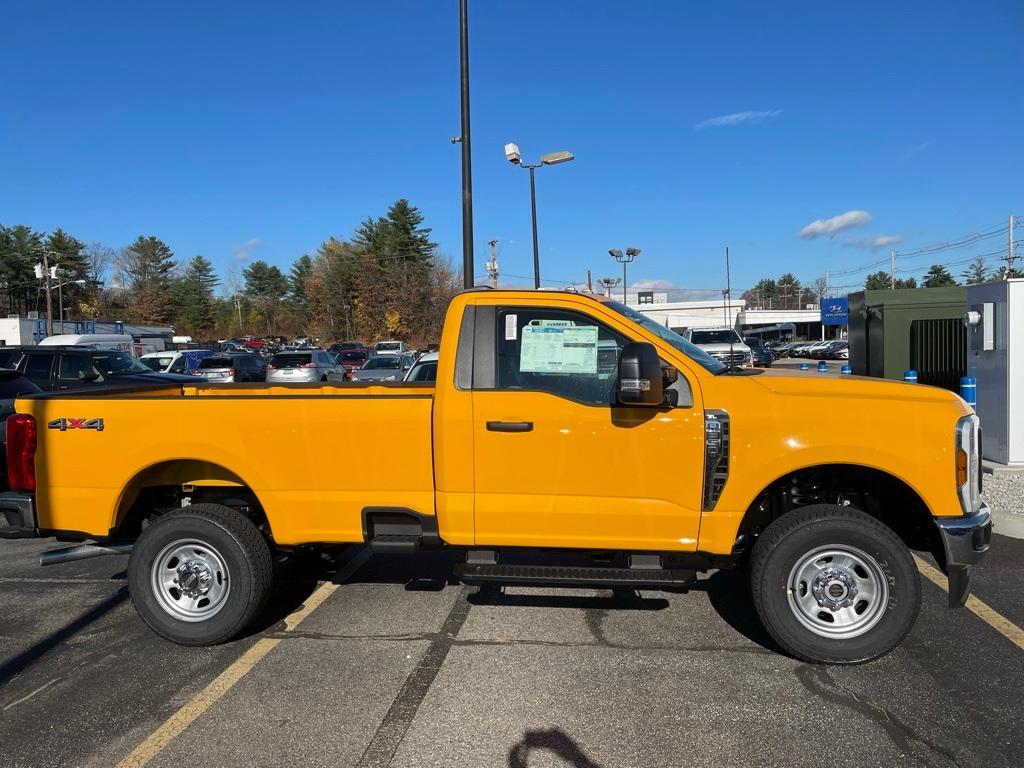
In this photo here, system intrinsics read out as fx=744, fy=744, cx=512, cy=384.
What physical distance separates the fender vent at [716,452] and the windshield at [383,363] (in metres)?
21.1

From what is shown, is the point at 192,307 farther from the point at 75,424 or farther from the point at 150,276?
the point at 75,424

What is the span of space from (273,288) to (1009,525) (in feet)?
374

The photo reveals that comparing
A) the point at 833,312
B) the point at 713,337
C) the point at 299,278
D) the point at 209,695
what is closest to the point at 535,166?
the point at 713,337

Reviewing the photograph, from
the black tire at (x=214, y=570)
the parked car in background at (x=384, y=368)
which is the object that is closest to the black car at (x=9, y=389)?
the black tire at (x=214, y=570)

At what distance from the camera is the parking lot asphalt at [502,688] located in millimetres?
3354

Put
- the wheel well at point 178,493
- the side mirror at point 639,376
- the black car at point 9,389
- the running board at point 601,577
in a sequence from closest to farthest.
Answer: the side mirror at point 639,376, the running board at point 601,577, the wheel well at point 178,493, the black car at point 9,389

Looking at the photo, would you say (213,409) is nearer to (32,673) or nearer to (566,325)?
(32,673)

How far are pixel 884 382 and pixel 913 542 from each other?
110cm

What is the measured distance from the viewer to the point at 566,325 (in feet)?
14.4

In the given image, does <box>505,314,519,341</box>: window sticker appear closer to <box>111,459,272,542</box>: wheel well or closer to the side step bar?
<box>111,459,272,542</box>: wheel well

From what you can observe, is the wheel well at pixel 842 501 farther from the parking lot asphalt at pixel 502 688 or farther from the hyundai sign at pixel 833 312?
the hyundai sign at pixel 833 312

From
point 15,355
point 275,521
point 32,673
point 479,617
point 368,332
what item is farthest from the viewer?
point 368,332

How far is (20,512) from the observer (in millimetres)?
4605

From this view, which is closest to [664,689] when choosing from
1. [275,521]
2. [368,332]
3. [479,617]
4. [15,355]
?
[479,617]
